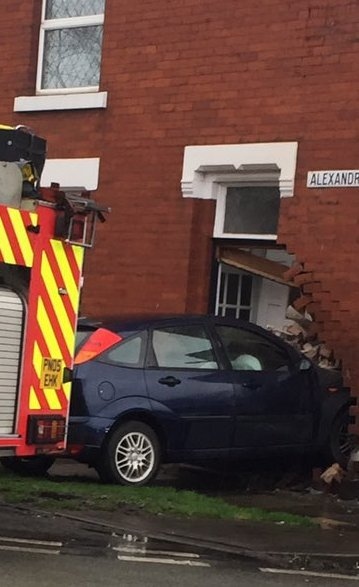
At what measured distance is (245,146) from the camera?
12656mm

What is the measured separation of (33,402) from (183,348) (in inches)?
112

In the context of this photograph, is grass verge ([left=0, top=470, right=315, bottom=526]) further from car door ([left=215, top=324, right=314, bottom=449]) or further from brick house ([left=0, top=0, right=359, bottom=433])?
brick house ([left=0, top=0, right=359, bottom=433])

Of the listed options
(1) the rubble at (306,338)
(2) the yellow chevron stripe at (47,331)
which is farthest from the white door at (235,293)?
(2) the yellow chevron stripe at (47,331)

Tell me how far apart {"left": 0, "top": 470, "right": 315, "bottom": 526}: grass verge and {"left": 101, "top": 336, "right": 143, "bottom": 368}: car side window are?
42.3 inches

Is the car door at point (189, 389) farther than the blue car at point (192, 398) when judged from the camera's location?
Yes

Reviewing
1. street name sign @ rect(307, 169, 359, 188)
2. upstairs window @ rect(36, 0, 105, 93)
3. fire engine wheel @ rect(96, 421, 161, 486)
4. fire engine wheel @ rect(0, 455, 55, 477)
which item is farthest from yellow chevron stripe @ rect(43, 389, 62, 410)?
upstairs window @ rect(36, 0, 105, 93)

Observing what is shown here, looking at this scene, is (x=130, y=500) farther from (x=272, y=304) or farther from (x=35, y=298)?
(x=272, y=304)

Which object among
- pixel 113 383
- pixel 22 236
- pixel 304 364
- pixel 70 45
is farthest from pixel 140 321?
pixel 70 45

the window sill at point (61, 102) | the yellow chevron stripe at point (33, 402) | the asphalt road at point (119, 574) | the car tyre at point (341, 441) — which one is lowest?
the asphalt road at point (119, 574)

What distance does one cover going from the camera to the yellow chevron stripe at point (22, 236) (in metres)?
7.67

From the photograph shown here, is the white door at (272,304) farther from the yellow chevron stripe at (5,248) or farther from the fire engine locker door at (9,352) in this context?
the yellow chevron stripe at (5,248)

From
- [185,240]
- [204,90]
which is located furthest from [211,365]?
[204,90]

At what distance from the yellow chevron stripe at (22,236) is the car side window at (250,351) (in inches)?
132

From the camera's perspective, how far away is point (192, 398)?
33.9 feet
